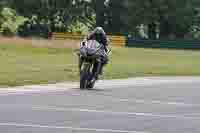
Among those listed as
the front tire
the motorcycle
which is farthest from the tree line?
the front tire

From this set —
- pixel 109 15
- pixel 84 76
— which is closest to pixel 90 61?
pixel 84 76

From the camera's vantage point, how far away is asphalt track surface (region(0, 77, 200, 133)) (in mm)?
11766

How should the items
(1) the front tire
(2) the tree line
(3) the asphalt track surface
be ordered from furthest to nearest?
1. (2) the tree line
2. (1) the front tire
3. (3) the asphalt track surface

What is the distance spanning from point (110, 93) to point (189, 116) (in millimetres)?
5381

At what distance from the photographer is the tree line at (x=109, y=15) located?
7938cm

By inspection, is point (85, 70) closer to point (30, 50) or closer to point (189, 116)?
point (189, 116)

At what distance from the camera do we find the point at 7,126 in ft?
37.4

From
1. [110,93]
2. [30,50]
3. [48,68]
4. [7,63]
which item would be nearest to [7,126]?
[110,93]

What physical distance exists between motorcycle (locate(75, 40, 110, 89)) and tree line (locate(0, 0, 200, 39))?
5682 centimetres

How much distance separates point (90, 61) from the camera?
20.7 meters

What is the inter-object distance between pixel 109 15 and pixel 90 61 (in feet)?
202

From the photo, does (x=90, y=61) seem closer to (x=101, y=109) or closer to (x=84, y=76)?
(x=84, y=76)

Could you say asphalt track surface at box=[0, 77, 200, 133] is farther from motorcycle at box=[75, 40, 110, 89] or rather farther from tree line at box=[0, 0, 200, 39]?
tree line at box=[0, 0, 200, 39]

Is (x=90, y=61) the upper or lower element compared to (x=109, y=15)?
upper
